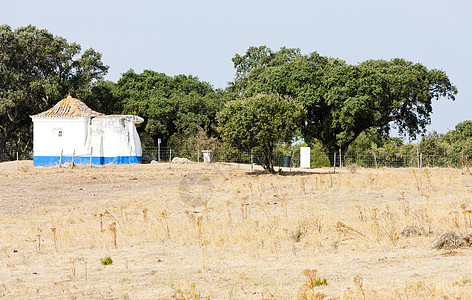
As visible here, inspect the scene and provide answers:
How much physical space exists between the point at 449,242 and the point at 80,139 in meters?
36.8

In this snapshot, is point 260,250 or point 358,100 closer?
point 260,250

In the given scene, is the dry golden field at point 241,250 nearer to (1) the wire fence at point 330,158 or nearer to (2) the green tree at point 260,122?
(2) the green tree at point 260,122

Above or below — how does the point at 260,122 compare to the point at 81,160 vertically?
above

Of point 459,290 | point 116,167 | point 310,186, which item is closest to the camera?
point 459,290

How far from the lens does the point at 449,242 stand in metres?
8.81

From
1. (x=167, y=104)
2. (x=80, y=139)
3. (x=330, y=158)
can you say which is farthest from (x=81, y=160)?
(x=330, y=158)

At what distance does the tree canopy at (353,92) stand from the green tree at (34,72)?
1719cm

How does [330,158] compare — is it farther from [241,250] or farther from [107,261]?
[107,261]

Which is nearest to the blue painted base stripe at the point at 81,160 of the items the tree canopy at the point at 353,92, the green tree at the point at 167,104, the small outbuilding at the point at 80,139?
the small outbuilding at the point at 80,139

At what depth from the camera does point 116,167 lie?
37.7 meters

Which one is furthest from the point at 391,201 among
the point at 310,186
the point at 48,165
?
the point at 48,165

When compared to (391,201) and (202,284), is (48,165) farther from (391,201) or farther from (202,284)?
(202,284)

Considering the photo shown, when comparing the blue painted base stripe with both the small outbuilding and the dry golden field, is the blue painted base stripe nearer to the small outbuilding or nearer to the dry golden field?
the small outbuilding

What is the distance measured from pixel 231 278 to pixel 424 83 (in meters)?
42.3
